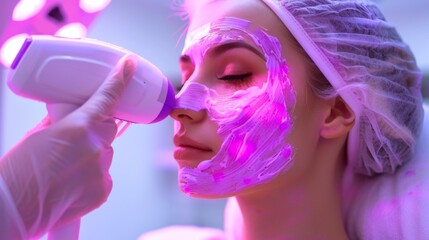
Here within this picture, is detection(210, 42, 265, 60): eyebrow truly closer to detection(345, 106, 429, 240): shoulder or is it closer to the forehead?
the forehead

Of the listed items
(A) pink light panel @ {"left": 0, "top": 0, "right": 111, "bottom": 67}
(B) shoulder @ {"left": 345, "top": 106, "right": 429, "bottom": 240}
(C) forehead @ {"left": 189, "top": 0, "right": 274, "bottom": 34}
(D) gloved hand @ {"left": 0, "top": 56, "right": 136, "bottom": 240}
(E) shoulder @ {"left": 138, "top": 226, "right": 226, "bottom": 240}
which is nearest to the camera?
(D) gloved hand @ {"left": 0, "top": 56, "right": 136, "bottom": 240}

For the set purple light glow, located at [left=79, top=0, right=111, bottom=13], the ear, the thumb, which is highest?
purple light glow, located at [left=79, top=0, right=111, bottom=13]

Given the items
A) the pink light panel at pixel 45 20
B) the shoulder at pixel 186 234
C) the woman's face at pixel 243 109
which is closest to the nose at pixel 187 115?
the woman's face at pixel 243 109

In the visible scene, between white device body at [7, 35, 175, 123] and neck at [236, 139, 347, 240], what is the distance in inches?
15.3

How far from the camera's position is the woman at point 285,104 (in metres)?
1.03

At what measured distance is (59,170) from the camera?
0.79 m

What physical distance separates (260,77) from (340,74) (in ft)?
0.72

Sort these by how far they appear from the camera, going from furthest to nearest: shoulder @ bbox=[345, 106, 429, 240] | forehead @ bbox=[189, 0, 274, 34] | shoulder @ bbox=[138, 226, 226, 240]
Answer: shoulder @ bbox=[138, 226, 226, 240], shoulder @ bbox=[345, 106, 429, 240], forehead @ bbox=[189, 0, 274, 34]

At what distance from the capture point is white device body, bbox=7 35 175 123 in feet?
2.64

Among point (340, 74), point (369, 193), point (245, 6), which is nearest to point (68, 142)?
point (245, 6)

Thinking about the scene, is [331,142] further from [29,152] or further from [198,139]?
[29,152]

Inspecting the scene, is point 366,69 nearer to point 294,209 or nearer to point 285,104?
point 285,104

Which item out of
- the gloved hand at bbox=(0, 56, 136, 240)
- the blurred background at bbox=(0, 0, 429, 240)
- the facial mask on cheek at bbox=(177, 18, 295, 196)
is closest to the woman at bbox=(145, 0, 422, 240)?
the facial mask on cheek at bbox=(177, 18, 295, 196)

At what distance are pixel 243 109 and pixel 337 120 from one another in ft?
0.95
